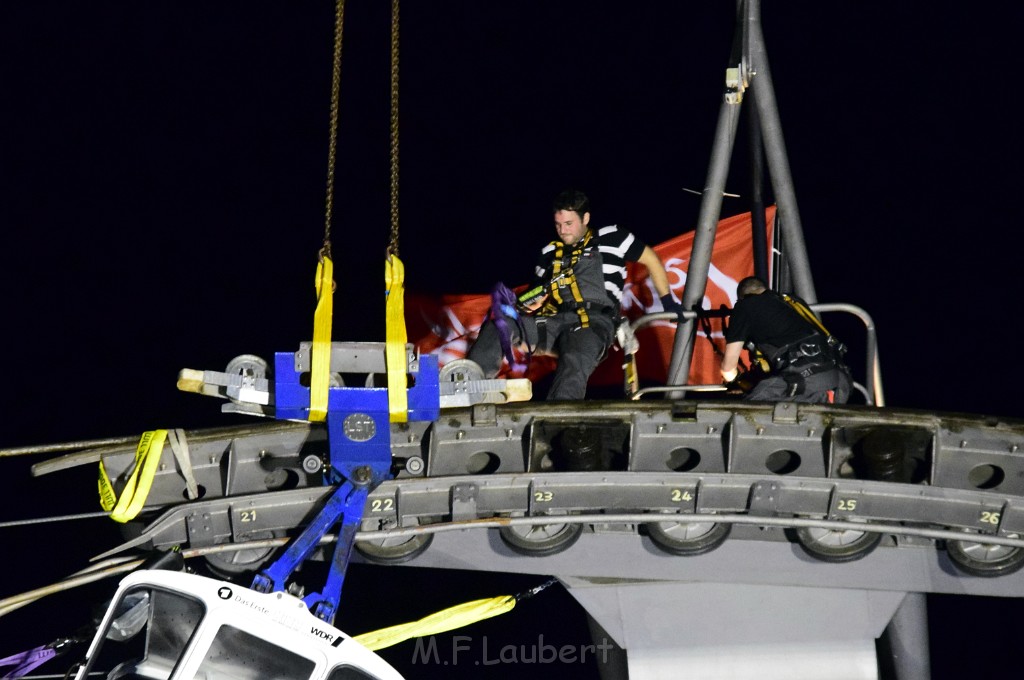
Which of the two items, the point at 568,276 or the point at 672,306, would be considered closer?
the point at 568,276

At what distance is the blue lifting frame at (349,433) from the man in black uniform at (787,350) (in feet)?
7.61

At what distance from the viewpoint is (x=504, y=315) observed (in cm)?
1020

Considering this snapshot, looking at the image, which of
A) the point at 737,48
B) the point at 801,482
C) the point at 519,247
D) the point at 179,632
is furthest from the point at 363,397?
the point at 519,247

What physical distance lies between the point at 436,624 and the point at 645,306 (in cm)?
419

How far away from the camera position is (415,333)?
43.1 ft

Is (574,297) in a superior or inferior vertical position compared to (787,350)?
superior

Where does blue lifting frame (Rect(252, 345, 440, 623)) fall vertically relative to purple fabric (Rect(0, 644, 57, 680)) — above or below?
above

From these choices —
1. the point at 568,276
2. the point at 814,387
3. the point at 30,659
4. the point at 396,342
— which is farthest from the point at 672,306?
the point at 30,659

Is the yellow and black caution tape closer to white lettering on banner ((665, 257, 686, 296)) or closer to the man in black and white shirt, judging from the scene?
the man in black and white shirt

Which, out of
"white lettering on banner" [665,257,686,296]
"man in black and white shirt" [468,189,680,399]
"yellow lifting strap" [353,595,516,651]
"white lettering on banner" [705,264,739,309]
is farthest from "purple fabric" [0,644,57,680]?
"white lettering on banner" [705,264,739,309]

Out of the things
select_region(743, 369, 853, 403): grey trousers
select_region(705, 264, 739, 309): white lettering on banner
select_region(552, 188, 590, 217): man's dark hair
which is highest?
select_region(552, 188, 590, 217): man's dark hair

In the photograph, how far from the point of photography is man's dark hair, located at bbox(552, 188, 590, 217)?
34.0ft

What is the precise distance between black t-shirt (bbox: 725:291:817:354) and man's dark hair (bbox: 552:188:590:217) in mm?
1132

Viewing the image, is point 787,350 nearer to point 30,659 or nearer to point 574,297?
point 574,297
